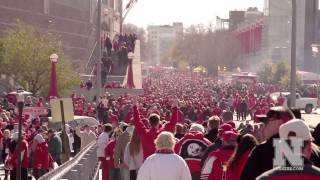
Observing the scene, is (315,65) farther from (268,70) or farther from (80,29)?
(80,29)

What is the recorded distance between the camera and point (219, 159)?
10.5m

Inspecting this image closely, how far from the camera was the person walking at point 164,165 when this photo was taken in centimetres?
1005

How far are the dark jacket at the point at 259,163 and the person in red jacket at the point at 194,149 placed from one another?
4792 millimetres

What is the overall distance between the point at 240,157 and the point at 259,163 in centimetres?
157

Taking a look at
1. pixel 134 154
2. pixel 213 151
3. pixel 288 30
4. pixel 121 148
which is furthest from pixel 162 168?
pixel 288 30

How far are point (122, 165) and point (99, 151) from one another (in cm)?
286

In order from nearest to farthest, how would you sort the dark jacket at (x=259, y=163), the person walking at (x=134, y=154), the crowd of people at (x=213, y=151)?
the crowd of people at (x=213, y=151) → the dark jacket at (x=259, y=163) → the person walking at (x=134, y=154)

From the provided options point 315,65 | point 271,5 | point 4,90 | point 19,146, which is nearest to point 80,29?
point 4,90

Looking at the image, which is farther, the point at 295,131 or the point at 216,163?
the point at 216,163

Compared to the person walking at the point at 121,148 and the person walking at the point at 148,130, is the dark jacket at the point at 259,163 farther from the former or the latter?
the person walking at the point at 121,148

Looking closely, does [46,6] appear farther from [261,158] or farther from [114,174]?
[261,158]

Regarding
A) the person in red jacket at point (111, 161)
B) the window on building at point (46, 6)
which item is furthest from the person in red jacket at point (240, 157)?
the window on building at point (46, 6)

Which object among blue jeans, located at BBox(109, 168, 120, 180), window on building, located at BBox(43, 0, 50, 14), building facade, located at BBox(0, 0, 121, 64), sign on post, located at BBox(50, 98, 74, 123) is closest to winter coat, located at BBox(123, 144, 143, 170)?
blue jeans, located at BBox(109, 168, 120, 180)

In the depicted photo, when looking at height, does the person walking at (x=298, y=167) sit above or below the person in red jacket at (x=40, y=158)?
above
